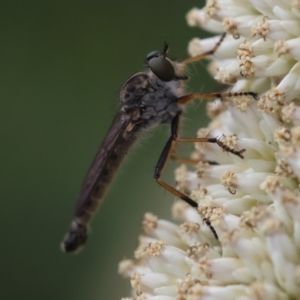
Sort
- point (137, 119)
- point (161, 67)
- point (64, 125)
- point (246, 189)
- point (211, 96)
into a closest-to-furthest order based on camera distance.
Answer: point (246, 189) < point (211, 96) < point (161, 67) < point (137, 119) < point (64, 125)

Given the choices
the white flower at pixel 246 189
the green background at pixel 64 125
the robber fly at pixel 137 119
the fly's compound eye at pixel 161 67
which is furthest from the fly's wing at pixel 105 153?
the green background at pixel 64 125

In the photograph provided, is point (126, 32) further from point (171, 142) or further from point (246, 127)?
point (246, 127)

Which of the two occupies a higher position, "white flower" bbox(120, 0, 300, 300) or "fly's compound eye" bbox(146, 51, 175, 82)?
A: "fly's compound eye" bbox(146, 51, 175, 82)

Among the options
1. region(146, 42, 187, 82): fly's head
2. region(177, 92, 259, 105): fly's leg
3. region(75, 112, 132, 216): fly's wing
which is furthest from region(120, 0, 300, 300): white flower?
region(75, 112, 132, 216): fly's wing

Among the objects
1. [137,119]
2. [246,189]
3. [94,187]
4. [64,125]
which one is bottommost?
[246,189]

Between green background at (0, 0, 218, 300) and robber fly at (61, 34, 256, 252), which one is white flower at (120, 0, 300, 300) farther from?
green background at (0, 0, 218, 300)

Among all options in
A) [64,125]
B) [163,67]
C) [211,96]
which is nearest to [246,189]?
[211,96]

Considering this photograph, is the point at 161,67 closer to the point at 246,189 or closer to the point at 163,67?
the point at 163,67
